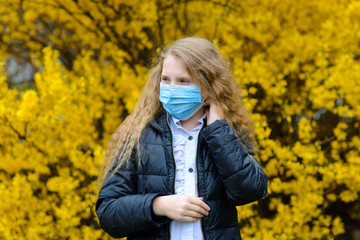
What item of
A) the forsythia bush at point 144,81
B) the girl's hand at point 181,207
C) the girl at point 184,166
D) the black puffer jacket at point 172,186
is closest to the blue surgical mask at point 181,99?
the girl at point 184,166

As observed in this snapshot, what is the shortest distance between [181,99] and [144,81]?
1672 millimetres

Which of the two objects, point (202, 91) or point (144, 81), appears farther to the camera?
point (144, 81)

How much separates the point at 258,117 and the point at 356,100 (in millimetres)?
804

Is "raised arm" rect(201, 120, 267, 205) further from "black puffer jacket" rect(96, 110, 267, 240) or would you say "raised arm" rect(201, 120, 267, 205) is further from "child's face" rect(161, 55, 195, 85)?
"child's face" rect(161, 55, 195, 85)

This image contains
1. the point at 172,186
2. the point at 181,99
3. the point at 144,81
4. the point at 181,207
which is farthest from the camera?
the point at 144,81

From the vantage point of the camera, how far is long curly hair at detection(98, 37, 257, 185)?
164 centimetres

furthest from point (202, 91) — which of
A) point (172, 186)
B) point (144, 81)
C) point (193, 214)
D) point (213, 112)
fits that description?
point (144, 81)

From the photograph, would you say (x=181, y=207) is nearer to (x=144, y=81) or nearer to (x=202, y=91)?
(x=202, y=91)

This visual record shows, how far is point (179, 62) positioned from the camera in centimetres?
163

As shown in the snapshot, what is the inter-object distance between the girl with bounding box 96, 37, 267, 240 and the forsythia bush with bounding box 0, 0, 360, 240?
3.65 feet

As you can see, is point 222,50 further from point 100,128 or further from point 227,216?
point 227,216

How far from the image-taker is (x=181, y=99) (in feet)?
5.40

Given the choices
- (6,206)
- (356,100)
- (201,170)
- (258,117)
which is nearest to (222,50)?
(258,117)

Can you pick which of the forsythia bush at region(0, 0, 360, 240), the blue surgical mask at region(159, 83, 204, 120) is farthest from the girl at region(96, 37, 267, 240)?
the forsythia bush at region(0, 0, 360, 240)
